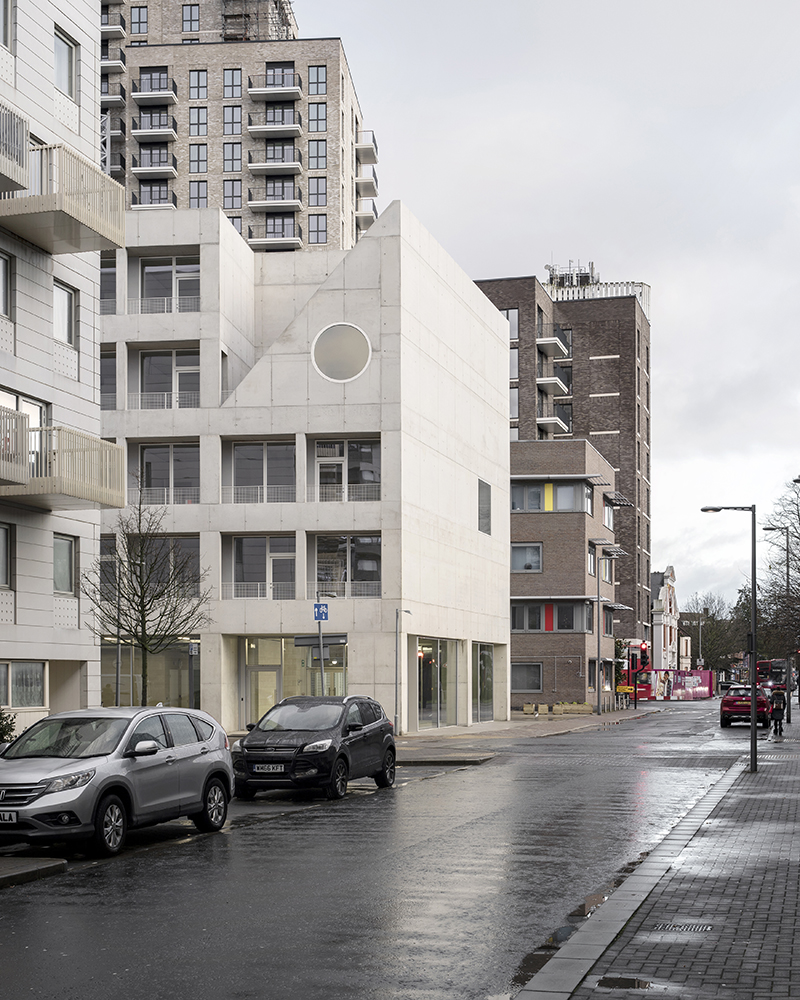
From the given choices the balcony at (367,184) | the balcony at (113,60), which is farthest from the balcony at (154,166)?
the balcony at (367,184)

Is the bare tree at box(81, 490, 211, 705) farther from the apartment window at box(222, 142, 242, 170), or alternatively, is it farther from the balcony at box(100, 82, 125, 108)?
the balcony at box(100, 82, 125, 108)

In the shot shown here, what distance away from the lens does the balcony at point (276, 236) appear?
80.4 meters

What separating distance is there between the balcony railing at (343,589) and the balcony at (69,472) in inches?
680

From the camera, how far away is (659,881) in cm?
1142

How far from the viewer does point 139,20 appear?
86125 mm

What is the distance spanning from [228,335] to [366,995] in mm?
39000

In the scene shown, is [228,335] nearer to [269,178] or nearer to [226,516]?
[226,516]

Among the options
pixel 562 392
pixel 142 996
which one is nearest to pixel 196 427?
pixel 142 996

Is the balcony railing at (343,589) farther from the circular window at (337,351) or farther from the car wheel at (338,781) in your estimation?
the car wheel at (338,781)

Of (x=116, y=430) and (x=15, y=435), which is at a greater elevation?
(x=116, y=430)

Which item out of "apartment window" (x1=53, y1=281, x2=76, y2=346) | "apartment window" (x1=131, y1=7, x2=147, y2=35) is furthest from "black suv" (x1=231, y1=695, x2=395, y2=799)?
"apartment window" (x1=131, y1=7, x2=147, y2=35)

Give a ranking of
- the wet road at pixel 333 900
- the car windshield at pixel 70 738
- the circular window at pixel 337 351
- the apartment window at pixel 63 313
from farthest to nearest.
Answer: the circular window at pixel 337 351, the apartment window at pixel 63 313, the car windshield at pixel 70 738, the wet road at pixel 333 900

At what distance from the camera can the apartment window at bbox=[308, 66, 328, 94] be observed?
81.7 metres

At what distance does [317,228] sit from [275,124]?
267 inches
